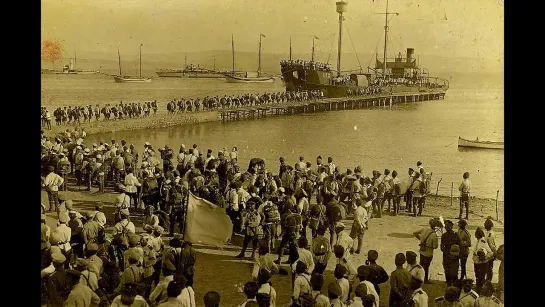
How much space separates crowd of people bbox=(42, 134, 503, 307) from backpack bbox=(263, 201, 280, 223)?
0.06 ft

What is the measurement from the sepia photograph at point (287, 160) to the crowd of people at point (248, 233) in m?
0.03

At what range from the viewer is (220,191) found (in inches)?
388

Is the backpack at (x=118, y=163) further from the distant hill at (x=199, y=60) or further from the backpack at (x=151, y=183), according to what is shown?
the distant hill at (x=199, y=60)

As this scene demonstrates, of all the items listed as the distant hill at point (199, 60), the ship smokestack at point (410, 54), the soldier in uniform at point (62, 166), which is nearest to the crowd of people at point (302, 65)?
the distant hill at point (199, 60)

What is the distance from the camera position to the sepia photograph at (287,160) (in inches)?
302

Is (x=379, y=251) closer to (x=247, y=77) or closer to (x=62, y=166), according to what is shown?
(x=247, y=77)

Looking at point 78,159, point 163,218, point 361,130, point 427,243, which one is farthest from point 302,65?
point 78,159

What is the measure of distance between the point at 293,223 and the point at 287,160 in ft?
5.54

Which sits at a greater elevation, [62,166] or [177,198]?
[62,166]

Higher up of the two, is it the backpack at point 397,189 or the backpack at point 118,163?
the backpack at point 118,163

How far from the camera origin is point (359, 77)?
10.4 meters
